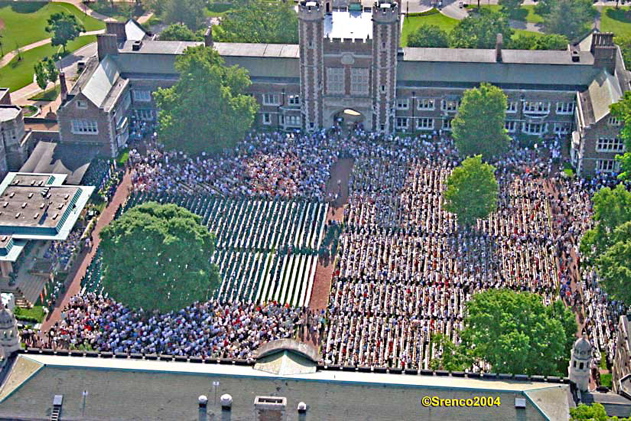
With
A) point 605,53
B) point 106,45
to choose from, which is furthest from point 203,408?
point 605,53

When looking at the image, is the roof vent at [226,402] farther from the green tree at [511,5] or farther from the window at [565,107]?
the green tree at [511,5]

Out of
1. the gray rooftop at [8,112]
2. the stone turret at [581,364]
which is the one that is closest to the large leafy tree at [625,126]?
the stone turret at [581,364]

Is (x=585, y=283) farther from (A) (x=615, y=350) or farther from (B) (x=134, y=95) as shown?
(B) (x=134, y=95)

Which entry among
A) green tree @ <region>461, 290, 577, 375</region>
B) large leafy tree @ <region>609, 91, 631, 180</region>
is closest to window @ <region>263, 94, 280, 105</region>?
large leafy tree @ <region>609, 91, 631, 180</region>

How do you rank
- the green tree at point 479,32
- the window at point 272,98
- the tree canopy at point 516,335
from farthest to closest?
the green tree at point 479,32 < the window at point 272,98 < the tree canopy at point 516,335

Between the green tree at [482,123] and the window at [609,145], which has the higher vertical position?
the green tree at [482,123]

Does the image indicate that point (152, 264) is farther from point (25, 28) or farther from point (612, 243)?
point (25, 28)
